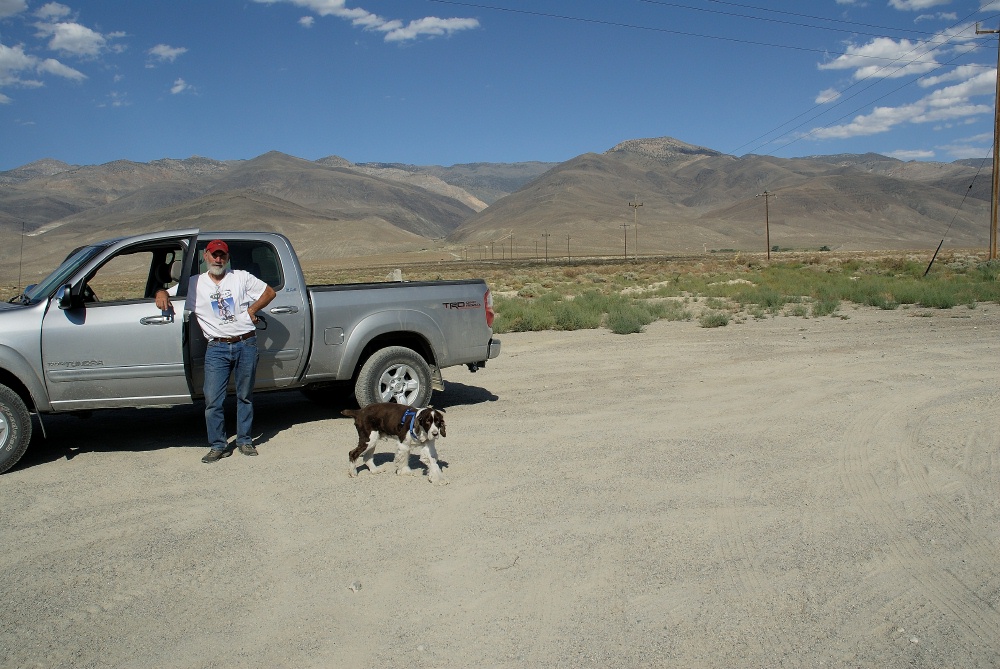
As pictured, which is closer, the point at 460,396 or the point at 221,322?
the point at 221,322

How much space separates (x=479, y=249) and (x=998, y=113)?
431 ft

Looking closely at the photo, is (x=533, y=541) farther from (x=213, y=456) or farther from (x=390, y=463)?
(x=213, y=456)

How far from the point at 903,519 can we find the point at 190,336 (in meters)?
6.13

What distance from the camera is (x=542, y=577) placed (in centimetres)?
482

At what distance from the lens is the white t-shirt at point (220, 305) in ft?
23.4

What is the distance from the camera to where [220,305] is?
7.15 metres

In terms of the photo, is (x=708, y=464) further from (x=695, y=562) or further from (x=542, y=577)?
(x=542, y=577)

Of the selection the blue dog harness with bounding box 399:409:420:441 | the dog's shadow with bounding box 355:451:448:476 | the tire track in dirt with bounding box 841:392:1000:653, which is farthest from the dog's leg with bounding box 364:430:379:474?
the tire track in dirt with bounding box 841:392:1000:653

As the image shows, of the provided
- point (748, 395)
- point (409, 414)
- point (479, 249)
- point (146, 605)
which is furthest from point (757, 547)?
point (479, 249)

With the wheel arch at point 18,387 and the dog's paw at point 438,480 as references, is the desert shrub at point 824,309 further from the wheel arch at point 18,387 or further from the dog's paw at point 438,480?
the wheel arch at point 18,387

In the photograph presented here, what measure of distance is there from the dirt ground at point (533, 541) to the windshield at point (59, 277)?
1538mm

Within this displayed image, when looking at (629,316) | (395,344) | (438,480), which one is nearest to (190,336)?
(395,344)

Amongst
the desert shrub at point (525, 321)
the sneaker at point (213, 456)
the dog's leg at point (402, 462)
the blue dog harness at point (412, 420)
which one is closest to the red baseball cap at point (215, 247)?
the sneaker at point (213, 456)

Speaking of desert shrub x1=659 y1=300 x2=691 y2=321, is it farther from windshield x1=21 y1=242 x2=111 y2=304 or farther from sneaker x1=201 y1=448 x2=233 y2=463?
windshield x1=21 y1=242 x2=111 y2=304
